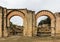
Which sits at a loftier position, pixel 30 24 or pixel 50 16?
pixel 50 16

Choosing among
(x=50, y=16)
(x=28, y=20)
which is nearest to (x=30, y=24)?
(x=28, y=20)

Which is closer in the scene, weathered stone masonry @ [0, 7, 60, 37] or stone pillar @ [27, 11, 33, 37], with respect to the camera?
weathered stone masonry @ [0, 7, 60, 37]

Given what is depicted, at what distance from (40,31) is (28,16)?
28.7ft

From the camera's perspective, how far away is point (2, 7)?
28172 millimetres

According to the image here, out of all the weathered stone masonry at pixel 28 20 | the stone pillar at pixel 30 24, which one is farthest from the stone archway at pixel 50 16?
the stone pillar at pixel 30 24

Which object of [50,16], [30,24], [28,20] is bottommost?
[30,24]

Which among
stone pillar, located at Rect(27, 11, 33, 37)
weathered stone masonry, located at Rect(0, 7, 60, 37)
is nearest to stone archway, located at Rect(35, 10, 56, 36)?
weathered stone masonry, located at Rect(0, 7, 60, 37)

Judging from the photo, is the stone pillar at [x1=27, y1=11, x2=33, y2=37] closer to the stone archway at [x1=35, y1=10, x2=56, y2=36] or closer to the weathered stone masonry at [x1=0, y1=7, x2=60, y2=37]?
the weathered stone masonry at [x1=0, y1=7, x2=60, y2=37]

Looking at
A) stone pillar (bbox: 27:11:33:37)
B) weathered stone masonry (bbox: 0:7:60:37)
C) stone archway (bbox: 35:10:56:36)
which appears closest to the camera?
weathered stone masonry (bbox: 0:7:60:37)

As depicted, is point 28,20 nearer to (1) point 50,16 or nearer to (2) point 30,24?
(2) point 30,24

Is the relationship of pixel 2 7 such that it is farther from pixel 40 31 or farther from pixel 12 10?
pixel 40 31

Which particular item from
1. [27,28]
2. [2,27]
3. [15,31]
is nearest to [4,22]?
[2,27]

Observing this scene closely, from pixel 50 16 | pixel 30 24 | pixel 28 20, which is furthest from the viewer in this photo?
pixel 50 16

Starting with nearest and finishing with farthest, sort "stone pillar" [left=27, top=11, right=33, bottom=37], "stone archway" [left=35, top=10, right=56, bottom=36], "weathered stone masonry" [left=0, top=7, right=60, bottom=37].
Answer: "weathered stone masonry" [left=0, top=7, right=60, bottom=37], "stone pillar" [left=27, top=11, right=33, bottom=37], "stone archway" [left=35, top=10, right=56, bottom=36]
